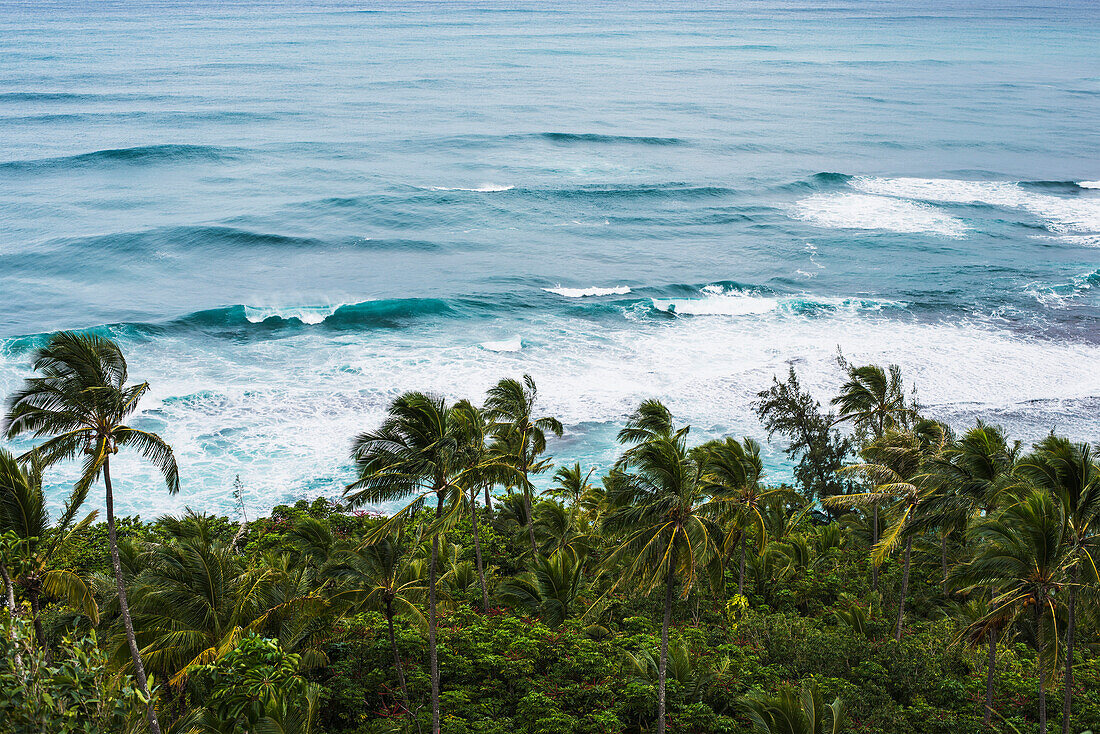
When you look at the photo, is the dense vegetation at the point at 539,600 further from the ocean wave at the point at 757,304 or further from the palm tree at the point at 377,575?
the ocean wave at the point at 757,304

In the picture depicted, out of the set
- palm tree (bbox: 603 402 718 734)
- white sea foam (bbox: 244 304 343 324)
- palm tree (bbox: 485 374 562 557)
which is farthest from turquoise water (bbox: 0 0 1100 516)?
palm tree (bbox: 603 402 718 734)

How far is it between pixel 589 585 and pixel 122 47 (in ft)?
447

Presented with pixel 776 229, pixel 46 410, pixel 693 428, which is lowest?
pixel 693 428

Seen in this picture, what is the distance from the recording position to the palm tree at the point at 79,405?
13.8 meters

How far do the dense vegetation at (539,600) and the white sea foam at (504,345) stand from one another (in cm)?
1860

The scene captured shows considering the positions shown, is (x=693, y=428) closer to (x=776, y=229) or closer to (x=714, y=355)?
(x=714, y=355)

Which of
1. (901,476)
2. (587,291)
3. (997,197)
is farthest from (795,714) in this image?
(997,197)

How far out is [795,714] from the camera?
15.1 metres

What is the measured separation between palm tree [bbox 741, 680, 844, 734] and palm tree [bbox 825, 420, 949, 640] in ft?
20.8

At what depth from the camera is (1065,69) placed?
5482 inches

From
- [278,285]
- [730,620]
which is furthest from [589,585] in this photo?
[278,285]

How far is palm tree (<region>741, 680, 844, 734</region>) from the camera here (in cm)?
1484

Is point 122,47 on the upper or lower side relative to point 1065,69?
upper

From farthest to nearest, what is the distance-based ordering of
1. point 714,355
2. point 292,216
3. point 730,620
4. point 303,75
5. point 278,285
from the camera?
point 303,75
point 292,216
point 278,285
point 714,355
point 730,620
